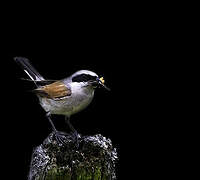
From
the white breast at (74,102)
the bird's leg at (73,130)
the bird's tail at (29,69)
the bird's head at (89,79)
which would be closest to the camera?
the bird's head at (89,79)

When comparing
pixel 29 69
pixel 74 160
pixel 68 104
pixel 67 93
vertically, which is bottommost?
pixel 74 160

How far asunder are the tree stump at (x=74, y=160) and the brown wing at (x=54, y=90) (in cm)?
45

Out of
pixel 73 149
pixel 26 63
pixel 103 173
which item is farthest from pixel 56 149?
→ pixel 26 63

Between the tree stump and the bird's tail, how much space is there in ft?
2.18

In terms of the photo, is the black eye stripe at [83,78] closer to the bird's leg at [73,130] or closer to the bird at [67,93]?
the bird at [67,93]

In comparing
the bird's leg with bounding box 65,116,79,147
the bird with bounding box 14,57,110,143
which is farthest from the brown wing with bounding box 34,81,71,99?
the bird's leg with bounding box 65,116,79,147

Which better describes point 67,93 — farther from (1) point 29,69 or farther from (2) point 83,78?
(1) point 29,69

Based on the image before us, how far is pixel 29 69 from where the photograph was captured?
19.0 feet

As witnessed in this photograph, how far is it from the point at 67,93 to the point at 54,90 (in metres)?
0.16

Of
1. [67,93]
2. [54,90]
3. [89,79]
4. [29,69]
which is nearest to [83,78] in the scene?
[89,79]

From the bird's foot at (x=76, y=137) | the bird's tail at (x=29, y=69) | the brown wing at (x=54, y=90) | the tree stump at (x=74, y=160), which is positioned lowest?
the tree stump at (x=74, y=160)

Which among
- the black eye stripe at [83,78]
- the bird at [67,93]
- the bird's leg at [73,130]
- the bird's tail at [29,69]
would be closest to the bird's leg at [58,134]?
the bird at [67,93]

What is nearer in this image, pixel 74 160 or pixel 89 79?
pixel 74 160

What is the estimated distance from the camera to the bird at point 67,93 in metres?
5.32
